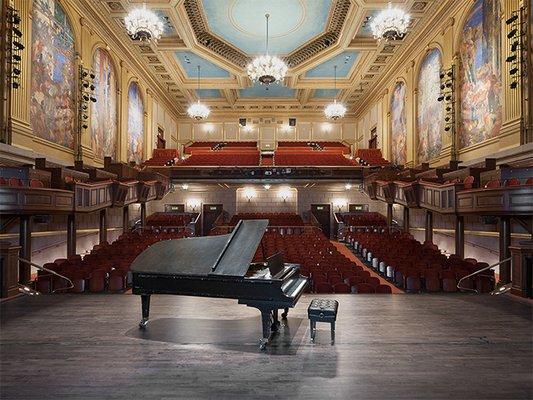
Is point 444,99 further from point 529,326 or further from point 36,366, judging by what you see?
point 36,366

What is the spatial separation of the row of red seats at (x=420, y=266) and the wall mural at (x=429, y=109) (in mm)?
3413

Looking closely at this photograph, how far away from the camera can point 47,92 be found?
7.98 metres

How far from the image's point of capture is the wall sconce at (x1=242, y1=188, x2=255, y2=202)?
16141mm

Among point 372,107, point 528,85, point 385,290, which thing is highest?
point 372,107

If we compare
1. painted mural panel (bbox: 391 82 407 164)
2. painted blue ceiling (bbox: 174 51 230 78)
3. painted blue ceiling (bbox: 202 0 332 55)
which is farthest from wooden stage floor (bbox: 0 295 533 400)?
painted blue ceiling (bbox: 174 51 230 78)

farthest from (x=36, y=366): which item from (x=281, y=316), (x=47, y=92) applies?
(x=47, y=92)

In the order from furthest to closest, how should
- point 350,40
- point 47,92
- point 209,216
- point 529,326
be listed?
1. point 209,216
2. point 350,40
3. point 47,92
4. point 529,326

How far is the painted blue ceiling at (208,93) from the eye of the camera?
17.2 m

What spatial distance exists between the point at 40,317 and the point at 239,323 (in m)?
2.13

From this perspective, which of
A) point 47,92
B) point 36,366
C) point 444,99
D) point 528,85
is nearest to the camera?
point 36,366

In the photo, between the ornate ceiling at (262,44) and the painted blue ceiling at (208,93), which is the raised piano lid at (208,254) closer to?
the ornate ceiling at (262,44)

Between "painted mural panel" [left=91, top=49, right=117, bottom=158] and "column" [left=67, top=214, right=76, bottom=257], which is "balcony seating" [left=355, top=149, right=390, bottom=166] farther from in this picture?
"column" [left=67, top=214, right=76, bottom=257]

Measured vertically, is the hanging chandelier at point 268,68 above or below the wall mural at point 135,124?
above

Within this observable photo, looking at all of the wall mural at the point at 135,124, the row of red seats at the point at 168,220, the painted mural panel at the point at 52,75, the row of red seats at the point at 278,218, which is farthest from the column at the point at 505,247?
the wall mural at the point at 135,124
